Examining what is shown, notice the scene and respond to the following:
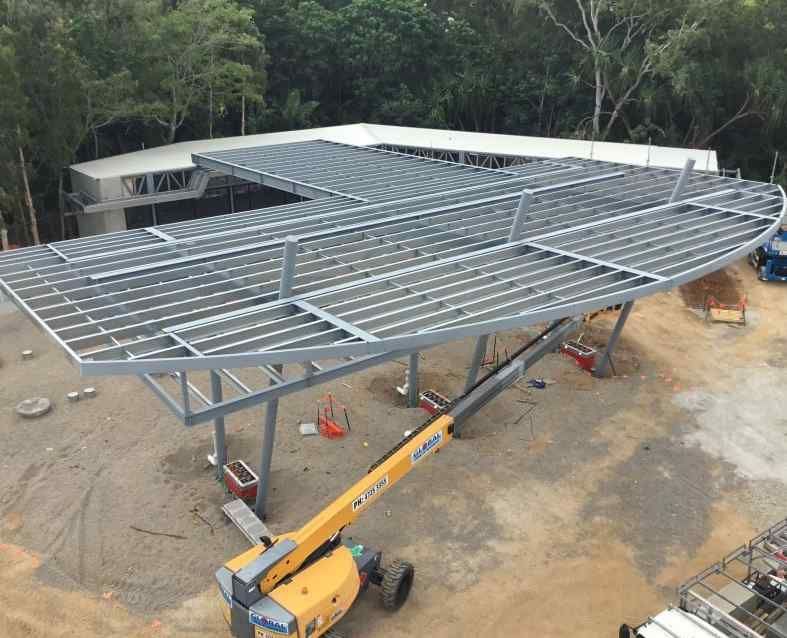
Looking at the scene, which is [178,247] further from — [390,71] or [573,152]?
[390,71]

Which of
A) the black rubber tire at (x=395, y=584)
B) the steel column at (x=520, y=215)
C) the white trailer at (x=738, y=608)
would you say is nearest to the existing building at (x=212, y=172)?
the steel column at (x=520, y=215)

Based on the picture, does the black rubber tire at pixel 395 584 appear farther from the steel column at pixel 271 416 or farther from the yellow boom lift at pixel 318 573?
the steel column at pixel 271 416

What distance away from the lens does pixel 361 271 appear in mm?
16484

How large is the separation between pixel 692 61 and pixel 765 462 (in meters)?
30.7

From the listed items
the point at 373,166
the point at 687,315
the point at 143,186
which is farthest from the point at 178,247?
the point at 687,315

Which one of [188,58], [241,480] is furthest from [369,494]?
[188,58]

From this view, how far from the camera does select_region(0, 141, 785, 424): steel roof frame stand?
12.9 metres

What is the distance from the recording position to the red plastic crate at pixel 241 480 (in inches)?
650

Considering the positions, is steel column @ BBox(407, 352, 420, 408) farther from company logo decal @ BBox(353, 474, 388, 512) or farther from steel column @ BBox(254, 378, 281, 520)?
company logo decal @ BBox(353, 474, 388, 512)

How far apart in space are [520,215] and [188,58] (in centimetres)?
2595

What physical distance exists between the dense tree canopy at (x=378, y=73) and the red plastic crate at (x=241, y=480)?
60.7 feet

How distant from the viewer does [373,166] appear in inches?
1153

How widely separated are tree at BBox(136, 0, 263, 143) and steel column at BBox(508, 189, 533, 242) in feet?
78.1

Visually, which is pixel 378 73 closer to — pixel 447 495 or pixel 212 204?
pixel 212 204
